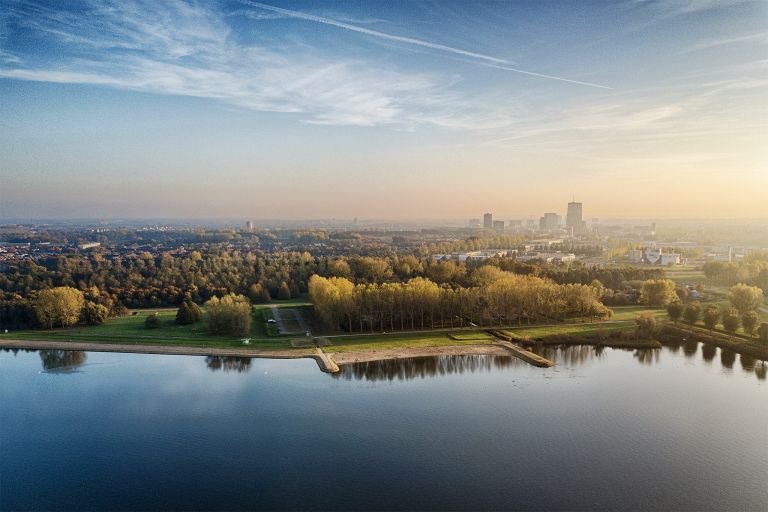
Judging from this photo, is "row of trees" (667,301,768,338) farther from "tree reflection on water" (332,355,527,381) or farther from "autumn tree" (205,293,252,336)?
"autumn tree" (205,293,252,336)

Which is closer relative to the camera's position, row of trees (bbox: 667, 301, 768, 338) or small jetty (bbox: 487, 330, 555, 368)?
small jetty (bbox: 487, 330, 555, 368)

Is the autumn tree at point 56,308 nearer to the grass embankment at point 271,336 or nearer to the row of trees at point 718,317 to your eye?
the grass embankment at point 271,336

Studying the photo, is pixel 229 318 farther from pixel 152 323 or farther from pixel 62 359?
pixel 62 359

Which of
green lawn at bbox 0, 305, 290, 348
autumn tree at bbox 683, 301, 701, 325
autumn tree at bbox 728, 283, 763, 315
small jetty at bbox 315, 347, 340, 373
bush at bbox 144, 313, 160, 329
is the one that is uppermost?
autumn tree at bbox 728, 283, 763, 315

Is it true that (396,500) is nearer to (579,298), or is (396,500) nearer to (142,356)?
(142,356)

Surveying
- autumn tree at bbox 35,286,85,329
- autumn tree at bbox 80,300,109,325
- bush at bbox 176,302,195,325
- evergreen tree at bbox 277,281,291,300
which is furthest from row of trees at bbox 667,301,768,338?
autumn tree at bbox 35,286,85,329

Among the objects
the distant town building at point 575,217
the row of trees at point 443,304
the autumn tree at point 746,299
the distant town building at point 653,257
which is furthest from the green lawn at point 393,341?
the distant town building at point 575,217
